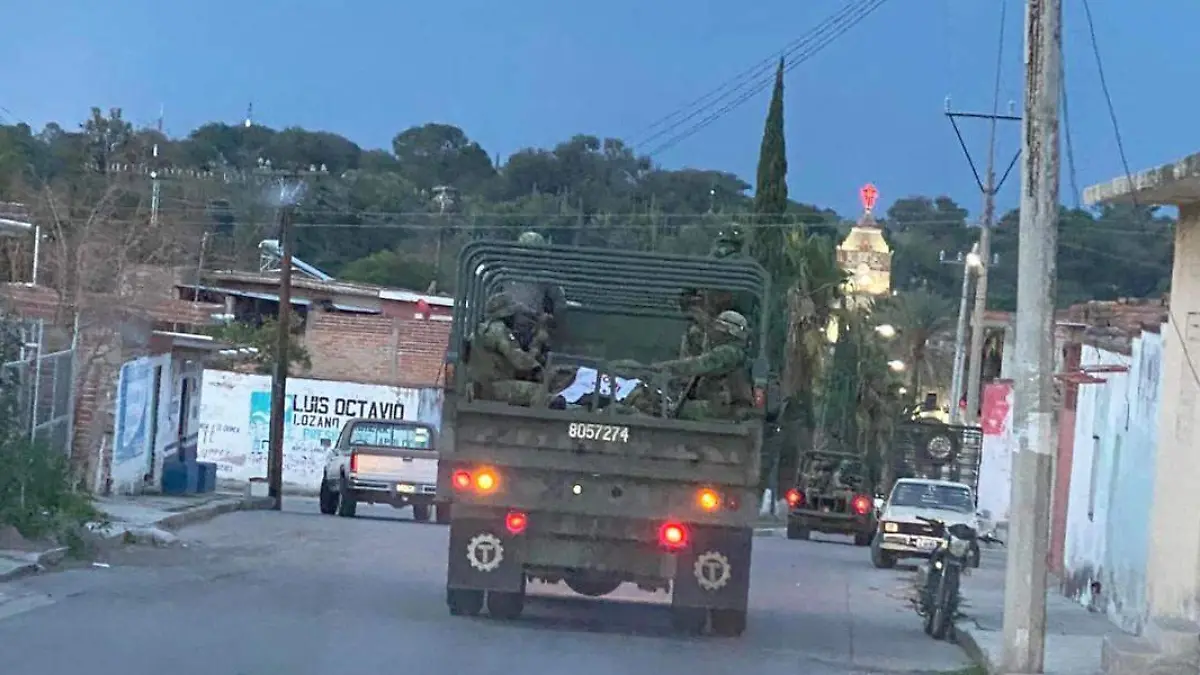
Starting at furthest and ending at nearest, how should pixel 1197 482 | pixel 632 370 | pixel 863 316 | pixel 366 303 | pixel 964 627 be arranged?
pixel 863 316, pixel 366 303, pixel 964 627, pixel 632 370, pixel 1197 482

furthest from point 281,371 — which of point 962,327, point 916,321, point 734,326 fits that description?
point 916,321

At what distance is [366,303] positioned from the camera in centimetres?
5656

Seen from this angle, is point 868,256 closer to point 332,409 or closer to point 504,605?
point 332,409

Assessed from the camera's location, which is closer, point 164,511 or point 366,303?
point 164,511

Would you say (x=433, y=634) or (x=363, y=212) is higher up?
(x=363, y=212)

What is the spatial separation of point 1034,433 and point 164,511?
53.1 ft

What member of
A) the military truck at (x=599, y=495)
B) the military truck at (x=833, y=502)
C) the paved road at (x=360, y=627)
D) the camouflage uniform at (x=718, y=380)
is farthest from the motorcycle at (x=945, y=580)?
the military truck at (x=833, y=502)

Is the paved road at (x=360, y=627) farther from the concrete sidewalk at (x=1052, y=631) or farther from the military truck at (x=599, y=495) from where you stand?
the military truck at (x=599, y=495)

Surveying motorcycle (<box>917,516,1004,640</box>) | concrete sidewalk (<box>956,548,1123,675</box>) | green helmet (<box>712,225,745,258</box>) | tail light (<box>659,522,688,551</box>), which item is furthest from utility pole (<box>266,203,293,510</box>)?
tail light (<box>659,522,688,551</box>)

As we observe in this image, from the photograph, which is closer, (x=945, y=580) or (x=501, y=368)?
(x=501, y=368)

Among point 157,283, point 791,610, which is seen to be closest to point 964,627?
point 791,610

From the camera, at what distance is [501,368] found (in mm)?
15812

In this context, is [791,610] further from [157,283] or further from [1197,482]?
[157,283]

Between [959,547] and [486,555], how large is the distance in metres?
5.30
